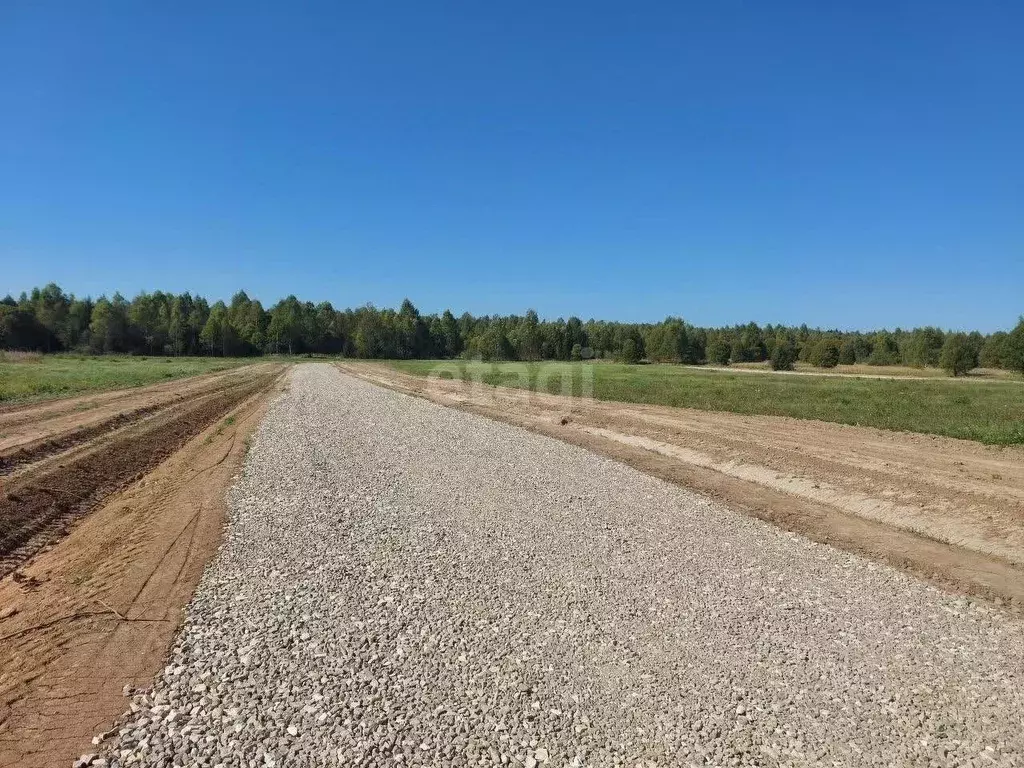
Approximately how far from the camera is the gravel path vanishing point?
5457mm

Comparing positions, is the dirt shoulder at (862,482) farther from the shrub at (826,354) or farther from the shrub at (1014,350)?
the shrub at (826,354)

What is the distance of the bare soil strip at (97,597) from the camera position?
5762 millimetres

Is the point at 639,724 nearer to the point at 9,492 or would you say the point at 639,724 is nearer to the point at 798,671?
the point at 798,671

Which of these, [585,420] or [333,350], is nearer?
[585,420]

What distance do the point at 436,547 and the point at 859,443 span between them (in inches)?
659

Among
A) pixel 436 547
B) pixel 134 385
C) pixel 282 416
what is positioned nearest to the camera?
pixel 436 547

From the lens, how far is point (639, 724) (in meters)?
5.76

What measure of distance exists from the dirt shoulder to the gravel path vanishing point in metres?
1.38

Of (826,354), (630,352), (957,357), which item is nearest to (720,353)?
(630,352)

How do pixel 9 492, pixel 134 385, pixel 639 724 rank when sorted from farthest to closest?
1. pixel 134 385
2. pixel 9 492
3. pixel 639 724

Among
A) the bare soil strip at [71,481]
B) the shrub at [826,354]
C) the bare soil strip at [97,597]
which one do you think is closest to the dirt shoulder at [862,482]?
the bare soil strip at [97,597]

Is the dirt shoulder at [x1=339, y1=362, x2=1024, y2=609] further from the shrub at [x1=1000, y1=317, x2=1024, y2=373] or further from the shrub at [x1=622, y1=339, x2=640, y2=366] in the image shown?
the shrub at [x1=622, y1=339, x2=640, y2=366]

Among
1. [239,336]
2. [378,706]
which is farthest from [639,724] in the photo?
[239,336]

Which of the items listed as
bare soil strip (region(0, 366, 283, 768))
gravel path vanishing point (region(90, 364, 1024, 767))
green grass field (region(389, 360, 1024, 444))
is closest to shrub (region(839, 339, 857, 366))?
green grass field (region(389, 360, 1024, 444))
